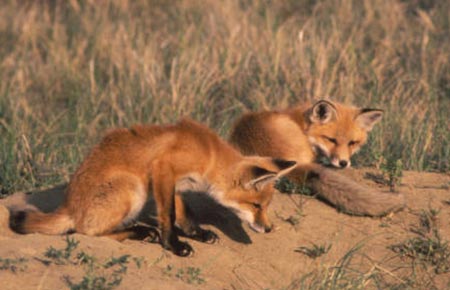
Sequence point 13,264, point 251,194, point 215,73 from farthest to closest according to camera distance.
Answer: point 215,73 → point 251,194 → point 13,264

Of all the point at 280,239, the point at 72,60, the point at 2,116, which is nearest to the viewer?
the point at 280,239

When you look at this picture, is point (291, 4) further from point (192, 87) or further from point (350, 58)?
point (192, 87)

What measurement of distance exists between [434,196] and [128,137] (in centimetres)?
296

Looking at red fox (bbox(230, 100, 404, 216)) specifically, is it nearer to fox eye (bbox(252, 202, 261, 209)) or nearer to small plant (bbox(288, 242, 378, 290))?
fox eye (bbox(252, 202, 261, 209))

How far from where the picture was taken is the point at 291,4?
Answer: 13602 millimetres

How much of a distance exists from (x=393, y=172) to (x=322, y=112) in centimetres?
129

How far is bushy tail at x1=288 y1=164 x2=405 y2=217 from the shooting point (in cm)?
650

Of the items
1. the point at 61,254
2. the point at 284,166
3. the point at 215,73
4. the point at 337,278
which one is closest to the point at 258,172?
the point at 284,166

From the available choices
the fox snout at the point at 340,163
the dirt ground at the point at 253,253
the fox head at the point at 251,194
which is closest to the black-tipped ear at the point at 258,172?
the fox head at the point at 251,194

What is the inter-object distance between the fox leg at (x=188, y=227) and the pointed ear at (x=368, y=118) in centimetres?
266

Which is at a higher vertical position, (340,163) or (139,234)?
(139,234)

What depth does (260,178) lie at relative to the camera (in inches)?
237

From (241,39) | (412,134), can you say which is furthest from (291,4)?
(412,134)

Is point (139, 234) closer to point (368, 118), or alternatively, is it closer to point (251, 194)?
point (251, 194)
